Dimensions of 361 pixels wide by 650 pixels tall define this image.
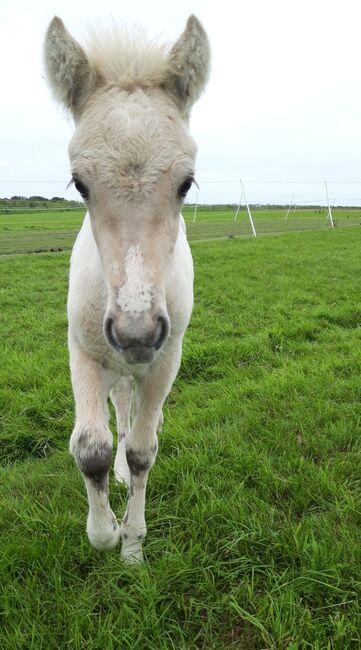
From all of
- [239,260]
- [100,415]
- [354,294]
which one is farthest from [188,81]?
[239,260]

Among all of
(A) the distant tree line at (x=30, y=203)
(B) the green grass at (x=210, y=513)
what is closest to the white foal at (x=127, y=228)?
(B) the green grass at (x=210, y=513)

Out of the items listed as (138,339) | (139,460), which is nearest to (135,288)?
(138,339)

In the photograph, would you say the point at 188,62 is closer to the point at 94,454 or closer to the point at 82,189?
the point at 82,189

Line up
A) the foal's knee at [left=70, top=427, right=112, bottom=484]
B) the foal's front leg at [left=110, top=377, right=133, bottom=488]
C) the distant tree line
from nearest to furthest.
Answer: the foal's knee at [left=70, top=427, right=112, bottom=484] → the foal's front leg at [left=110, top=377, right=133, bottom=488] → the distant tree line

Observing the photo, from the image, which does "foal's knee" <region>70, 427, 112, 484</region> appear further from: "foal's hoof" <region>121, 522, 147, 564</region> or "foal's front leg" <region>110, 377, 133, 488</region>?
"foal's front leg" <region>110, 377, 133, 488</region>

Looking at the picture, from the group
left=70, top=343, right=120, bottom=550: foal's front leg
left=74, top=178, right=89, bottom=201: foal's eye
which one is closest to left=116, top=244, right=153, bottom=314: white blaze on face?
left=74, top=178, right=89, bottom=201: foal's eye

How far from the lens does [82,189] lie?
6.91 ft

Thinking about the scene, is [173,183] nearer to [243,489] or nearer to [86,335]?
[86,335]

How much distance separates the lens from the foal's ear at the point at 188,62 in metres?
2.30

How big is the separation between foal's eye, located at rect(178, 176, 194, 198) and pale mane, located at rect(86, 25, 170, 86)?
1.69 feet

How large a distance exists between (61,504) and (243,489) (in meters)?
1.12

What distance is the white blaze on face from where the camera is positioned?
5.86 ft

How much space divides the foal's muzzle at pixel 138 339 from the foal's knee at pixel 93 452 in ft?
2.31

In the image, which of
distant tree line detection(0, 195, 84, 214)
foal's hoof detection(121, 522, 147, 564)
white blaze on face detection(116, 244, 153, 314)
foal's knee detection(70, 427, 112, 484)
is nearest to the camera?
white blaze on face detection(116, 244, 153, 314)
